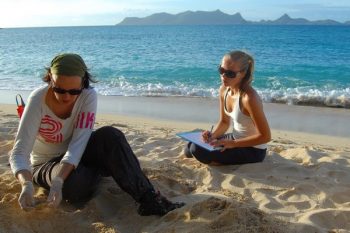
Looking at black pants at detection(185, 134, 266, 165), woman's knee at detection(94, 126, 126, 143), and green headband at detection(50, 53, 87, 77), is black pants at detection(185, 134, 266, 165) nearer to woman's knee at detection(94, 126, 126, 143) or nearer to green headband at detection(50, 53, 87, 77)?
woman's knee at detection(94, 126, 126, 143)

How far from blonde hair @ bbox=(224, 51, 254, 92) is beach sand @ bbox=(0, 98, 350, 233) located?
86 centimetres

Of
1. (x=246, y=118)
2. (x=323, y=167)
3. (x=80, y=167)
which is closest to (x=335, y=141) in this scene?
(x=323, y=167)

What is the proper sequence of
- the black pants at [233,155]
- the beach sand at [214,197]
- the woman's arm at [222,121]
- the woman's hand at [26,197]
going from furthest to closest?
the woman's arm at [222,121] → the black pants at [233,155] → the beach sand at [214,197] → the woman's hand at [26,197]

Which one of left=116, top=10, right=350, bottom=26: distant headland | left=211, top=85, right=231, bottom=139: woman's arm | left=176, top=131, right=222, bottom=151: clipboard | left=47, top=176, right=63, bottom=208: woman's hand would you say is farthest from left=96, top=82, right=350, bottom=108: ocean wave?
left=116, top=10, right=350, bottom=26: distant headland

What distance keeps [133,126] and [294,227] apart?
14.3 ft

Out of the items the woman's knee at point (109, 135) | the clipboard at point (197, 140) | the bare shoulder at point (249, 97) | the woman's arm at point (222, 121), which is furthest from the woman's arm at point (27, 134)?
the woman's arm at point (222, 121)

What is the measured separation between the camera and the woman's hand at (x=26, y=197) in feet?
8.82

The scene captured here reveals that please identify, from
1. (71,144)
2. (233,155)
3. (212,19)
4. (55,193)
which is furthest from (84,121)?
(212,19)

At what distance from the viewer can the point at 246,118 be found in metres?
4.09

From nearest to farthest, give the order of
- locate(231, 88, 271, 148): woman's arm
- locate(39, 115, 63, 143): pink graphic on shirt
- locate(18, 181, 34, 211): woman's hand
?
1. locate(18, 181, 34, 211): woman's hand
2. locate(39, 115, 63, 143): pink graphic on shirt
3. locate(231, 88, 271, 148): woman's arm

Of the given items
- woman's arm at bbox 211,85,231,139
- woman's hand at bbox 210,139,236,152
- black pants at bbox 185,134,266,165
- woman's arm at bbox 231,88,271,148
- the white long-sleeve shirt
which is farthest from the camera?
woman's arm at bbox 211,85,231,139

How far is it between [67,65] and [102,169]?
2.96 feet

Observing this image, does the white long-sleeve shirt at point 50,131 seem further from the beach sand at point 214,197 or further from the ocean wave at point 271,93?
the ocean wave at point 271,93

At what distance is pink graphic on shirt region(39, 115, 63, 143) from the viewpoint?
300 cm
